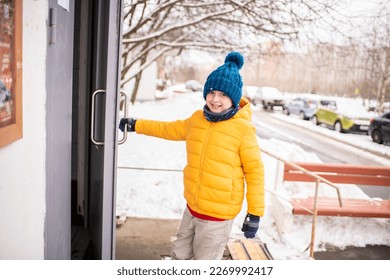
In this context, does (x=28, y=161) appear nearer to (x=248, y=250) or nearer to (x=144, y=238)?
(x=144, y=238)

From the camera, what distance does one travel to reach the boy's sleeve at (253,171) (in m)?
2.31

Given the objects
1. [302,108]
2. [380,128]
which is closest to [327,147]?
[380,128]

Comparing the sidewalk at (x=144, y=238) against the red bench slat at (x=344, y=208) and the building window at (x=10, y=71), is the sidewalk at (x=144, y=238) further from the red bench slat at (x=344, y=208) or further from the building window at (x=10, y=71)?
the building window at (x=10, y=71)

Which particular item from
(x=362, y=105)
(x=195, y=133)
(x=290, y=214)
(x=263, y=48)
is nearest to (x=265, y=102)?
(x=362, y=105)

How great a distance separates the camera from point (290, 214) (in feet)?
14.6

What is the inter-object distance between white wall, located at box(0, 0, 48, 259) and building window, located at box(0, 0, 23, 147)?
4 centimetres

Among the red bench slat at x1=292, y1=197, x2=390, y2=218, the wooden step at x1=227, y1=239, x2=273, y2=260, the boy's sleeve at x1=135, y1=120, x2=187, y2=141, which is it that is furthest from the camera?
the red bench slat at x1=292, y1=197, x2=390, y2=218

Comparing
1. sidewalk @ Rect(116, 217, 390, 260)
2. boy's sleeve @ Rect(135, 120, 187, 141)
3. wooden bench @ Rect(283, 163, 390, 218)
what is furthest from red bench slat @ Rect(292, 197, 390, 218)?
boy's sleeve @ Rect(135, 120, 187, 141)

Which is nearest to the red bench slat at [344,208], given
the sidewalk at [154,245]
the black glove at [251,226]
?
the sidewalk at [154,245]

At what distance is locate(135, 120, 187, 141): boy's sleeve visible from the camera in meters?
2.64

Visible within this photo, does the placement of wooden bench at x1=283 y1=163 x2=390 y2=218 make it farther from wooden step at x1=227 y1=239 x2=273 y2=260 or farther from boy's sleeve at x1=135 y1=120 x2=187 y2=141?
boy's sleeve at x1=135 y1=120 x2=187 y2=141

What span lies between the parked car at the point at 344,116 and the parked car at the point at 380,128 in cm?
107

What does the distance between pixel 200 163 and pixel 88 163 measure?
142 centimetres
